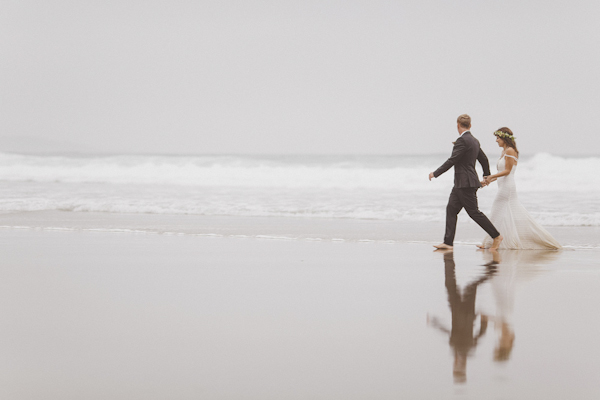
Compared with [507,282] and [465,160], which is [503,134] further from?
[507,282]

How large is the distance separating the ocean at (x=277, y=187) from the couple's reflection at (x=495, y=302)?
454cm

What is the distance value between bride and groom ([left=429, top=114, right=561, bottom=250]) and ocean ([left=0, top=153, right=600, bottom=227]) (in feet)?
10.5

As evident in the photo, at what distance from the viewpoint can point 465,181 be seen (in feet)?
25.8

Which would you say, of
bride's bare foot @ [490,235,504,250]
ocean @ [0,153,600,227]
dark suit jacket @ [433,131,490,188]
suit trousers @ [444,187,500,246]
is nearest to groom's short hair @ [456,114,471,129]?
dark suit jacket @ [433,131,490,188]

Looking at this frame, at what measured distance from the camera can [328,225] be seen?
10.4m

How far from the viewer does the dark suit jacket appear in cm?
779

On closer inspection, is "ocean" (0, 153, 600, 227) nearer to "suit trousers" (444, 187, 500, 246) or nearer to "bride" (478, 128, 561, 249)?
"bride" (478, 128, 561, 249)

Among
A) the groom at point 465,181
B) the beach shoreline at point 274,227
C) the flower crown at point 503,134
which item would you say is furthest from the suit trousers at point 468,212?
the flower crown at point 503,134

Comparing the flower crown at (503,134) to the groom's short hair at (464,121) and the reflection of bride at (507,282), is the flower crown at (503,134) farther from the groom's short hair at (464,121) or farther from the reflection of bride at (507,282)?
the reflection of bride at (507,282)

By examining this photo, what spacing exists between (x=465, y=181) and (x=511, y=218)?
2.95 ft

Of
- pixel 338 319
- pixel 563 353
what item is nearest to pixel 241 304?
pixel 338 319

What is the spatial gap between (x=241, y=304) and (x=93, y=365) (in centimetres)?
155

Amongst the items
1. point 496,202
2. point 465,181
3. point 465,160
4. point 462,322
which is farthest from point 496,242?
point 462,322

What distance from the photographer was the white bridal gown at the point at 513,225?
314 inches
